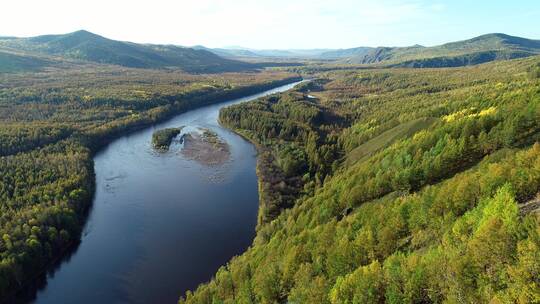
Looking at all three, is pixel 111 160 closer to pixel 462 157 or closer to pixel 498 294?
pixel 462 157

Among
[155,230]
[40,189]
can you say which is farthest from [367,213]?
[40,189]

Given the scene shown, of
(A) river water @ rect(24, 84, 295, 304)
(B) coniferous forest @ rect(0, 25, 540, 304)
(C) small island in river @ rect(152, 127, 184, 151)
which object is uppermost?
(B) coniferous forest @ rect(0, 25, 540, 304)

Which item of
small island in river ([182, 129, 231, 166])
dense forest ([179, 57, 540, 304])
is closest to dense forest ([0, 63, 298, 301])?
dense forest ([179, 57, 540, 304])

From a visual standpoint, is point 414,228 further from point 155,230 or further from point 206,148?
point 206,148

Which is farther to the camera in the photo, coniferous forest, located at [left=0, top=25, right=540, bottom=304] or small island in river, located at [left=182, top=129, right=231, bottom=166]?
small island in river, located at [left=182, top=129, right=231, bottom=166]

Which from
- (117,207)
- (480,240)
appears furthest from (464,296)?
(117,207)

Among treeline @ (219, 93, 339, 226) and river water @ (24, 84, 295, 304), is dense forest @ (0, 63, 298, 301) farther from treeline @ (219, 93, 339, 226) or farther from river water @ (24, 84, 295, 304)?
treeline @ (219, 93, 339, 226)

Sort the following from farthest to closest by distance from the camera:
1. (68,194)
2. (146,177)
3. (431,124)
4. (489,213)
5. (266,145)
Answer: (266,145), (146,177), (431,124), (68,194), (489,213)
